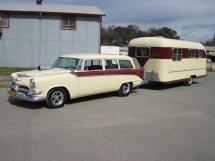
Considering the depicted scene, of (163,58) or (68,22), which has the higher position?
(68,22)

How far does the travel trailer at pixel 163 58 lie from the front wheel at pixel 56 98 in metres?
6.46

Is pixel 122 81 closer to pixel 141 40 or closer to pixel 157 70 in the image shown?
pixel 157 70

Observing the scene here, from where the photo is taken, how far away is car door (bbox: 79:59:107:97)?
11798mm

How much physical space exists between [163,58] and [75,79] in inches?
245

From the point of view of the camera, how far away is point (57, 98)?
11.0 meters

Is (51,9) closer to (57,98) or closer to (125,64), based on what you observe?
(125,64)

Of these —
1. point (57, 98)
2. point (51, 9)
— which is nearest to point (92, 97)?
point (57, 98)

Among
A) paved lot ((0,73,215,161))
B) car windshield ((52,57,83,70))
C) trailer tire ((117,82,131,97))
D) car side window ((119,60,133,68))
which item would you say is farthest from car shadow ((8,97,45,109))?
car side window ((119,60,133,68))

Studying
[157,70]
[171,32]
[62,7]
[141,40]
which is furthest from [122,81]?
[171,32]

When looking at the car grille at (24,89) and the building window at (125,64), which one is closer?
the car grille at (24,89)

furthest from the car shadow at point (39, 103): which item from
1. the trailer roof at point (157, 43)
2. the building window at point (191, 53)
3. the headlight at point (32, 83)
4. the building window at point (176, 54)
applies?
the building window at point (191, 53)

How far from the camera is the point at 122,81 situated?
13633 mm

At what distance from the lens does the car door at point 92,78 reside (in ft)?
38.7

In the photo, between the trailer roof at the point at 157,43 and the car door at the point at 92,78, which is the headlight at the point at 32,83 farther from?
the trailer roof at the point at 157,43
